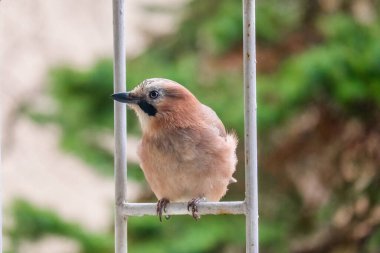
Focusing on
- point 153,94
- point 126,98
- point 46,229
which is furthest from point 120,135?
point 46,229

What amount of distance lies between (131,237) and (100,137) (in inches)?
32.2

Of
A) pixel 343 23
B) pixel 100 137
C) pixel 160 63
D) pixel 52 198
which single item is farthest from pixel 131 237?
pixel 52 198

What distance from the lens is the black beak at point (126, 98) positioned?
2.94 meters

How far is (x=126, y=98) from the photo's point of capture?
306cm

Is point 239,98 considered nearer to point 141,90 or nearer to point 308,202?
point 308,202

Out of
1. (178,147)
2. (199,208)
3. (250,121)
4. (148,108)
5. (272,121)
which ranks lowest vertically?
(199,208)

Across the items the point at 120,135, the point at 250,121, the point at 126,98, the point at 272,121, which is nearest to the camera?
the point at 250,121

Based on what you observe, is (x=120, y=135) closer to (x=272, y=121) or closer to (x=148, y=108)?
(x=148, y=108)

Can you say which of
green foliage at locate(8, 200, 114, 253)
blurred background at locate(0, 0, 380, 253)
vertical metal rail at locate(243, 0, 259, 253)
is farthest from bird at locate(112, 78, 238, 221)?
green foliage at locate(8, 200, 114, 253)

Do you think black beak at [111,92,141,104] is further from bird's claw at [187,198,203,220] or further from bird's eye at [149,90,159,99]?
bird's claw at [187,198,203,220]

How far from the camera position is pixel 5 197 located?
26.9 ft

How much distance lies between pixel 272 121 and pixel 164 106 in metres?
3.09

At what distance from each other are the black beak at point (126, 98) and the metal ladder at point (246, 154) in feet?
0.06

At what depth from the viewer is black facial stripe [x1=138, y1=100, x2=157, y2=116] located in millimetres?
3338
